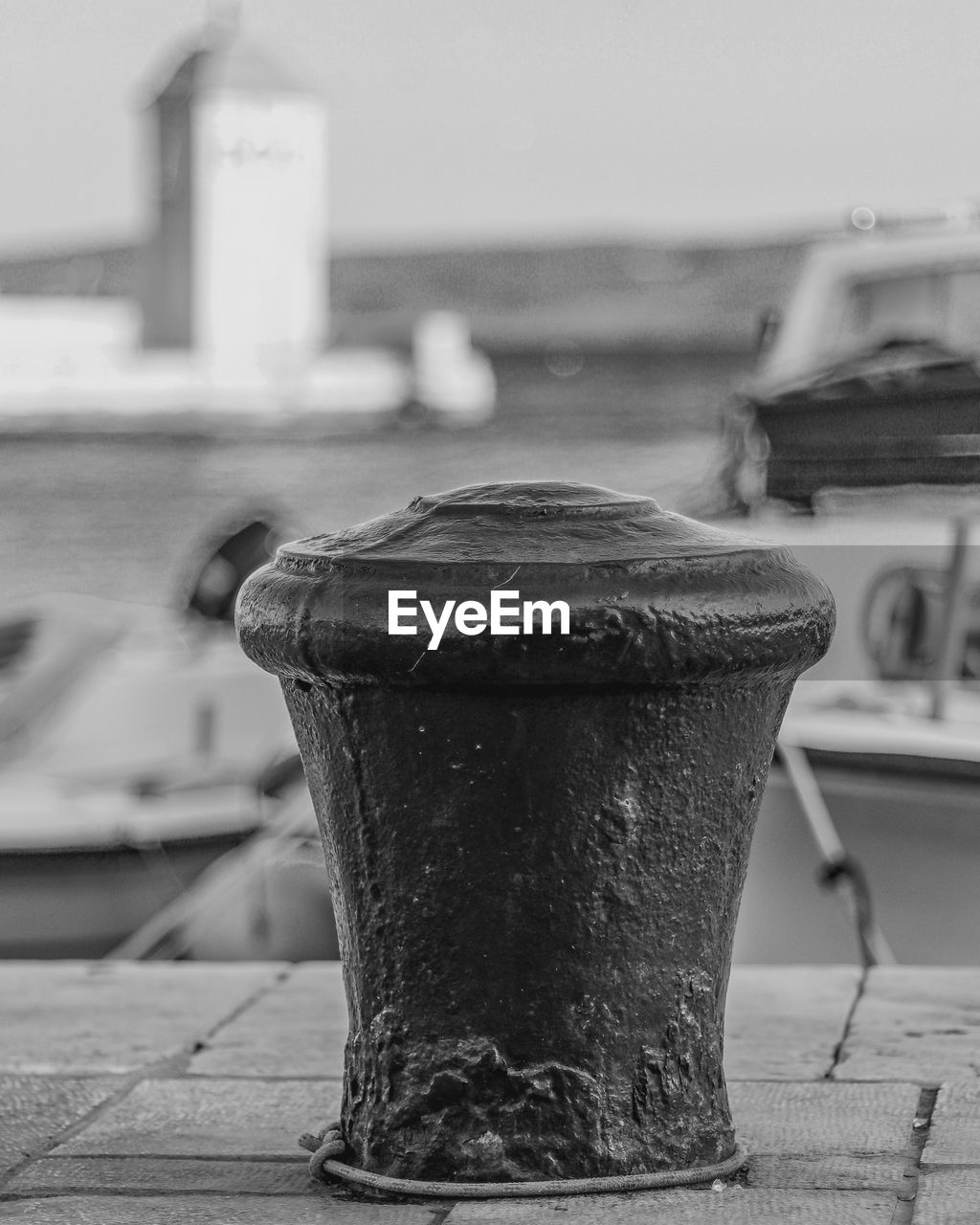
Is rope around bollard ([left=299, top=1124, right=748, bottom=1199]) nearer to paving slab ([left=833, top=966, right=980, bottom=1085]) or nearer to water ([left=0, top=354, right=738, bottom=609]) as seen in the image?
paving slab ([left=833, top=966, right=980, bottom=1085])

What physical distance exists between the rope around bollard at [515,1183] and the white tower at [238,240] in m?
90.0

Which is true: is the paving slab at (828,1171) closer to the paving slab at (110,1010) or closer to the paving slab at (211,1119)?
the paving slab at (211,1119)

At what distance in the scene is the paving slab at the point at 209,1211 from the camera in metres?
2.67

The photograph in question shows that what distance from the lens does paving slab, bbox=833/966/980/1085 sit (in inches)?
136

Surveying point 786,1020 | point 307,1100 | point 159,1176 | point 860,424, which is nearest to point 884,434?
point 860,424

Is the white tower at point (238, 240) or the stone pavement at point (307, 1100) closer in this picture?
the stone pavement at point (307, 1100)

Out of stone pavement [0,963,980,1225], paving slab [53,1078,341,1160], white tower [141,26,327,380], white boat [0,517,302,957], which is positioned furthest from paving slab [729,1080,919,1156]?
white tower [141,26,327,380]

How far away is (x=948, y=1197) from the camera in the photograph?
104 inches

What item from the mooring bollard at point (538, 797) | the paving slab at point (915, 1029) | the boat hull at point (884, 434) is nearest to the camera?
the mooring bollard at point (538, 797)

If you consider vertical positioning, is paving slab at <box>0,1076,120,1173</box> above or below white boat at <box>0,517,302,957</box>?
above

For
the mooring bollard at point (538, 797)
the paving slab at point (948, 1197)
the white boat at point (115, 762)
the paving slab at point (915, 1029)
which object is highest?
the mooring bollard at point (538, 797)

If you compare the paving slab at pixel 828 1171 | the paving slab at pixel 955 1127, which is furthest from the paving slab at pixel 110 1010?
the paving slab at pixel 955 1127

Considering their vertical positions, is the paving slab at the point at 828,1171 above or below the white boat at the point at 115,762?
above

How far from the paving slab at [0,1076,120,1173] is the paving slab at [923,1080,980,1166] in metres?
1.47
